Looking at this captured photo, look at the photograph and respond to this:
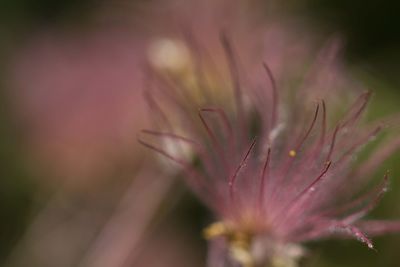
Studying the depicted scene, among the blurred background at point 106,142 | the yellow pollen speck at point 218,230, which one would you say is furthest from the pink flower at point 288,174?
the blurred background at point 106,142

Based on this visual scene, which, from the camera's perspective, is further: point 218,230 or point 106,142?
point 106,142

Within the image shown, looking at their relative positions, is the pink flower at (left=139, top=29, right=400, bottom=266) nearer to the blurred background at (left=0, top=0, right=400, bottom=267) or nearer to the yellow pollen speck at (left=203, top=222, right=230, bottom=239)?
the yellow pollen speck at (left=203, top=222, right=230, bottom=239)

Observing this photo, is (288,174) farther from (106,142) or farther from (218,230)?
(106,142)

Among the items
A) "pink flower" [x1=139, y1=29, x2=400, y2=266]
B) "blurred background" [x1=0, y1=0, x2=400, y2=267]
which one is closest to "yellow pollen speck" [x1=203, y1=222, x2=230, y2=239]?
"pink flower" [x1=139, y1=29, x2=400, y2=266]

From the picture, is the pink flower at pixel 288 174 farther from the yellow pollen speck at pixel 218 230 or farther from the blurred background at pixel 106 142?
the blurred background at pixel 106 142

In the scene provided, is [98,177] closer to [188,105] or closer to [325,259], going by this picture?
[188,105]

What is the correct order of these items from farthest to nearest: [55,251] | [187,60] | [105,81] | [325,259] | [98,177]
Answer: [105,81] → [98,177] → [55,251] → [187,60] → [325,259]

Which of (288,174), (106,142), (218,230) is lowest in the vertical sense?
(106,142)

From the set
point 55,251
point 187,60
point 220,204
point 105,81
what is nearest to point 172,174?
point 187,60

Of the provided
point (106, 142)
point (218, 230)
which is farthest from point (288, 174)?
point (106, 142)
